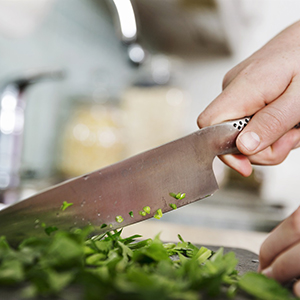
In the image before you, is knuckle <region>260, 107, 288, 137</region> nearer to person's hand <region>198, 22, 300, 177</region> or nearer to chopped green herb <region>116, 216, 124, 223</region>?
person's hand <region>198, 22, 300, 177</region>

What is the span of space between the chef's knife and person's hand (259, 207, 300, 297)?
21 centimetres

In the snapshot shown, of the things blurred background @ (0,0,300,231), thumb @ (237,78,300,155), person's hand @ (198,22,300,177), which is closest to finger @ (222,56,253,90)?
person's hand @ (198,22,300,177)

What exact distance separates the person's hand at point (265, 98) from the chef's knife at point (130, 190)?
0.04 metres

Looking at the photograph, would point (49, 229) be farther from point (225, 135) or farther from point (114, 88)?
point (114, 88)

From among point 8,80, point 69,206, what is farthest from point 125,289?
point 8,80

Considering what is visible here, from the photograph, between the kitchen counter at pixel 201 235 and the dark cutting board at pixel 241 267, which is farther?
the kitchen counter at pixel 201 235

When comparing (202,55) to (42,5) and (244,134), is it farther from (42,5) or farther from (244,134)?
(244,134)

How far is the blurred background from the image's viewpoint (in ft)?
4.55

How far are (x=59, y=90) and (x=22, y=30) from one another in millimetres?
498

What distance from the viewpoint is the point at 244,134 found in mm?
771

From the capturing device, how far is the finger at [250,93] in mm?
825

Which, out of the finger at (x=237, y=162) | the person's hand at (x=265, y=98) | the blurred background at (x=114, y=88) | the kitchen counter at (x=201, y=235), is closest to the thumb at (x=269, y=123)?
the person's hand at (x=265, y=98)

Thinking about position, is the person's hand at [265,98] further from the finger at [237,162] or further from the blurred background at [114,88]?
the blurred background at [114,88]

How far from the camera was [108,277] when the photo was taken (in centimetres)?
49
